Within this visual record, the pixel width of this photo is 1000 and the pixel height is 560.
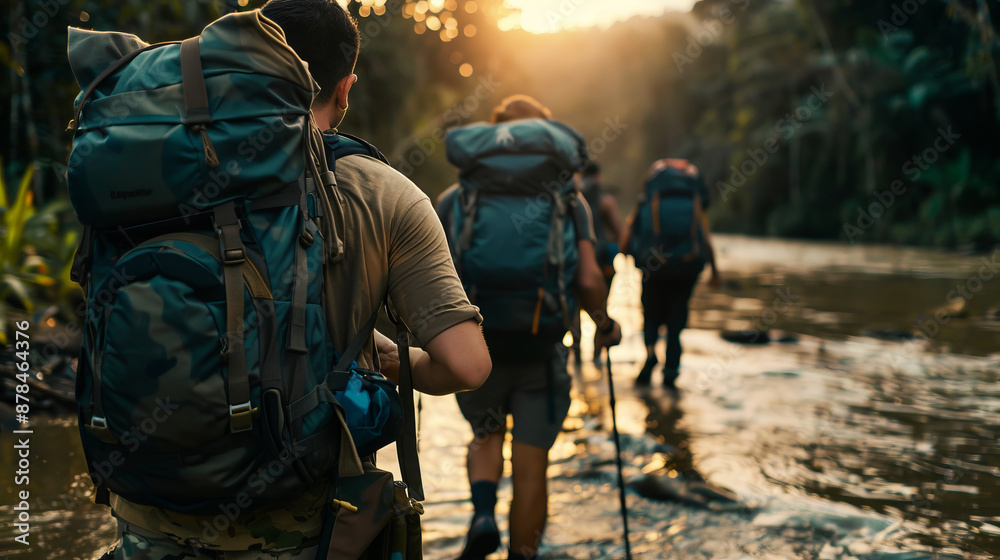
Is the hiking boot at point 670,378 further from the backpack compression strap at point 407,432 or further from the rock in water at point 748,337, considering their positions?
the backpack compression strap at point 407,432

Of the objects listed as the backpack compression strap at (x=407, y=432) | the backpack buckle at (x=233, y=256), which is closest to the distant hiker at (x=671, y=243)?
the backpack compression strap at (x=407, y=432)

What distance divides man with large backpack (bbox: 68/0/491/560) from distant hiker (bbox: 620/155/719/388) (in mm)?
5167

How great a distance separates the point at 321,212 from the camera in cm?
142

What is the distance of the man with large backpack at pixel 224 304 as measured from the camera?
1252 mm

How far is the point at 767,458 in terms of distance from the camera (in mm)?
4914

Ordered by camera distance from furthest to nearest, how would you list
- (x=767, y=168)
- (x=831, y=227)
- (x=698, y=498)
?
(x=767, y=168), (x=831, y=227), (x=698, y=498)

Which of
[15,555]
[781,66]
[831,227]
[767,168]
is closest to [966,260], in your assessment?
[831,227]

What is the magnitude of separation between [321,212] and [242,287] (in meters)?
0.21

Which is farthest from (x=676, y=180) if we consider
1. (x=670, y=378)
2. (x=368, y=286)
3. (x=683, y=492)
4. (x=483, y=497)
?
(x=368, y=286)

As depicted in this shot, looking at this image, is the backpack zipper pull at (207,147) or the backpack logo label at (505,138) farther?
the backpack logo label at (505,138)

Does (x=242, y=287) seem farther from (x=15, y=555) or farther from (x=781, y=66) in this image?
(x=781, y=66)

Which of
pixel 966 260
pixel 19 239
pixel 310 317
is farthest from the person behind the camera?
pixel 966 260

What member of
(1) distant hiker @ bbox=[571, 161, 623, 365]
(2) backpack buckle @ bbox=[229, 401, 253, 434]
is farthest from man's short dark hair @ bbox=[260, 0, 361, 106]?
(1) distant hiker @ bbox=[571, 161, 623, 365]

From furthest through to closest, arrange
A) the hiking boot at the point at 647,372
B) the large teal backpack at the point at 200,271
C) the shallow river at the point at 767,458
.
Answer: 1. the hiking boot at the point at 647,372
2. the shallow river at the point at 767,458
3. the large teal backpack at the point at 200,271
